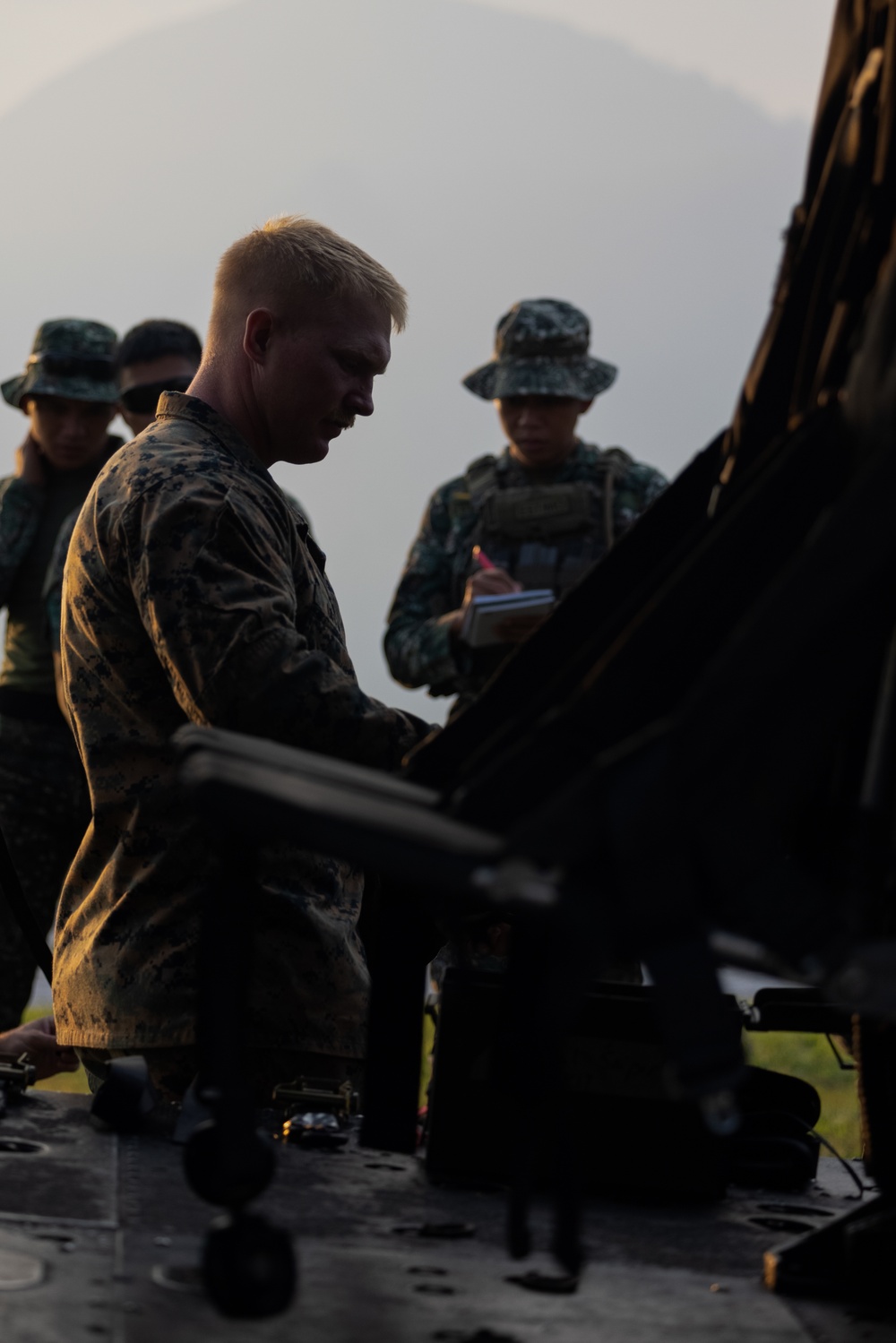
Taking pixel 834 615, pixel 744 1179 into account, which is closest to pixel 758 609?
pixel 834 615

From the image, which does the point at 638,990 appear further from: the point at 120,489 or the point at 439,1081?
the point at 120,489

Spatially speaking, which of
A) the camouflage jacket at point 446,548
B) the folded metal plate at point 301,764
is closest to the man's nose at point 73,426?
the camouflage jacket at point 446,548

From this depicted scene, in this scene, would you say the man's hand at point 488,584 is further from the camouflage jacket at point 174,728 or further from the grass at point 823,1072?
the grass at point 823,1072

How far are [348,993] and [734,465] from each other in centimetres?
126

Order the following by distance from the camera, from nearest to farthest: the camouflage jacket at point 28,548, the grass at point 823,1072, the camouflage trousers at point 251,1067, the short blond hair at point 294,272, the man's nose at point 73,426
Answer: the camouflage trousers at point 251,1067 → the short blond hair at point 294,272 → the camouflage jacket at point 28,548 → the man's nose at point 73,426 → the grass at point 823,1072

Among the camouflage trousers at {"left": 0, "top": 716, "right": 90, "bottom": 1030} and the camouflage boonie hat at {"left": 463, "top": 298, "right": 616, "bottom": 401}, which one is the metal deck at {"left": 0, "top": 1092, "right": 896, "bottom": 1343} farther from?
the camouflage boonie hat at {"left": 463, "top": 298, "right": 616, "bottom": 401}

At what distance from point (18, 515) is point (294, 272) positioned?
10.1 ft

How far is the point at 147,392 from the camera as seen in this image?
17.3 feet

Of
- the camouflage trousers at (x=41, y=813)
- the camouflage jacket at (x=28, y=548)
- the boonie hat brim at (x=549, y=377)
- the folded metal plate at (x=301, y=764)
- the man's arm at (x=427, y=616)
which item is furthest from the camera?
the camouflage jacket at (x=28, y=548)

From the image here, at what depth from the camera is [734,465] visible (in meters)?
1.79

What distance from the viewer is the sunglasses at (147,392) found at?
5270 mm

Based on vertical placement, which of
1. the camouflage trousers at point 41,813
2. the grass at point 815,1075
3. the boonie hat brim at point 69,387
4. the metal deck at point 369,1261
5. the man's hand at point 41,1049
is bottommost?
the grass at point 815,1075

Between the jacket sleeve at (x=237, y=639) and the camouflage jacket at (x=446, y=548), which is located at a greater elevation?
the camouflage jacket at (x=446, y=548)

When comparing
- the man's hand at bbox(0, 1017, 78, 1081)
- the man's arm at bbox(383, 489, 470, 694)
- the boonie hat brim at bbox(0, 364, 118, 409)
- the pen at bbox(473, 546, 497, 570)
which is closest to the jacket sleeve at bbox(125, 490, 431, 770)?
the man's hand at bbox(0, 1017, 78, 1081)
